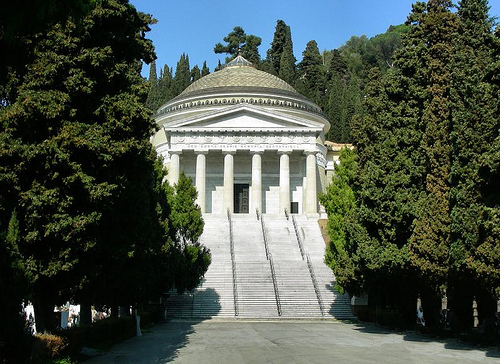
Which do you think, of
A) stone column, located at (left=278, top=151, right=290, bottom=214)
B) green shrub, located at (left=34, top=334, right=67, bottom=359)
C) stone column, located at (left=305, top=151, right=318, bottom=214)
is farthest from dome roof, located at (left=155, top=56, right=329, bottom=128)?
green shrub, located at (left=34, top=334, right=67, bottom=359)

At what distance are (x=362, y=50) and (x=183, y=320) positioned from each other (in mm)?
133440

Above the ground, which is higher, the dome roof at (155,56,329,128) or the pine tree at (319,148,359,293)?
the dome roof at (155,56,329,128)

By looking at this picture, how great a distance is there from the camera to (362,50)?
15338cm

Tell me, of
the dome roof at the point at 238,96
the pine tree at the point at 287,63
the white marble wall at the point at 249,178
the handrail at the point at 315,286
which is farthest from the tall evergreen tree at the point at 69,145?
the pine tree at the point at 287,63

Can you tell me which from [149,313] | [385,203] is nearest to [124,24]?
[385,203]

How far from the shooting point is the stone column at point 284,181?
48.4 m

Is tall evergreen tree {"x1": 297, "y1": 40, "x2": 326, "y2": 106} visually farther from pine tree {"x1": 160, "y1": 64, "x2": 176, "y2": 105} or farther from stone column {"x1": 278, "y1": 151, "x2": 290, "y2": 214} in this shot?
stone column {"x1": 278, "y1": 151, "x2": 290, "y2": 214}

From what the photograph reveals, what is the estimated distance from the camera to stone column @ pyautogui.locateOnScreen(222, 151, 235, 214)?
157 ft

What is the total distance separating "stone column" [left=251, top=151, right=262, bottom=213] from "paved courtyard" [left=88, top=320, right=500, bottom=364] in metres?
24.7

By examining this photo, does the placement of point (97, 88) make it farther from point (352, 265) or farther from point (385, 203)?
point (352, 265)

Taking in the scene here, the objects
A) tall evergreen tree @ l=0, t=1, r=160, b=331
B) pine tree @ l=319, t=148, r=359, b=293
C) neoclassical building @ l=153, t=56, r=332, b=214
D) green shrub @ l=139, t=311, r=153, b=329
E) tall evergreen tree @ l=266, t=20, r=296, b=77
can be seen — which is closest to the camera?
tall evergreen tree @ l=0, t=1, r=160, b=331

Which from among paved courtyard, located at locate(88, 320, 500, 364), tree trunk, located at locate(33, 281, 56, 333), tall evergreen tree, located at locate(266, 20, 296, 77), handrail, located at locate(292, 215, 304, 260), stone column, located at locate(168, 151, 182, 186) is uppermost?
tall evergreen tree, located at locate(266, 20, 296, 77)

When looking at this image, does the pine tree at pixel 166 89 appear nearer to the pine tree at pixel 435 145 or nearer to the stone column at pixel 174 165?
the stone column at pixel 174 165

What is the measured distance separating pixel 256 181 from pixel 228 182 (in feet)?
7.18
